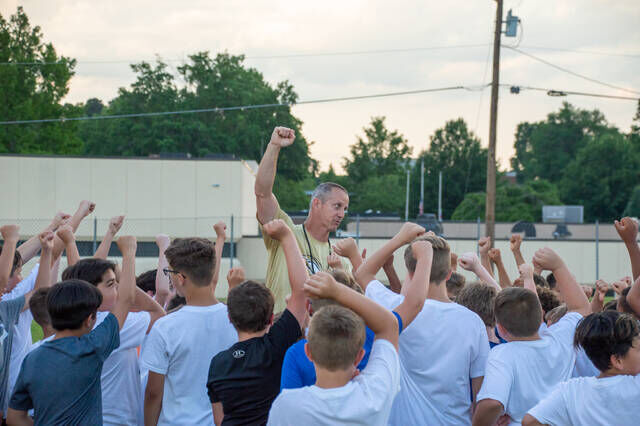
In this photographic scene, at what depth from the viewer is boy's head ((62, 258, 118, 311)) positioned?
382 cm

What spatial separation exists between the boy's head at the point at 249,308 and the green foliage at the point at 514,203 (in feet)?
177

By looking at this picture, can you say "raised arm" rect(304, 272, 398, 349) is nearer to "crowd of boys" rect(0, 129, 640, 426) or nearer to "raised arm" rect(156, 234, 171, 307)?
"crowd of boys" rect(0, 129, 640, 426)

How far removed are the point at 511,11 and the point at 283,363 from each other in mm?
21067

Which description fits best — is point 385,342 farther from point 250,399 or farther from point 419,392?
point 419,392

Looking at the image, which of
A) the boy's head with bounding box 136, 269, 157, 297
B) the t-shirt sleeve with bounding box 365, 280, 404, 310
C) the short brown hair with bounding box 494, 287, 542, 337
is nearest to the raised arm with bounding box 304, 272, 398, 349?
the t-shirt sleeve with bounding box 365, 280, 404, 310

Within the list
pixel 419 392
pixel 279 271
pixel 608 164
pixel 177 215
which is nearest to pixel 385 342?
pixel 419 392

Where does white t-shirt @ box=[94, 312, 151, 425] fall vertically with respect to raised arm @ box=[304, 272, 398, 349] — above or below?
below

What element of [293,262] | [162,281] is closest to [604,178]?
[162,281]

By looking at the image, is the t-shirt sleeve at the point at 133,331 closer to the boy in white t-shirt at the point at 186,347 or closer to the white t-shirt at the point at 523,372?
the boy in white t-shirt at the point at 186,347

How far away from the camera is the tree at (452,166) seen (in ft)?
230

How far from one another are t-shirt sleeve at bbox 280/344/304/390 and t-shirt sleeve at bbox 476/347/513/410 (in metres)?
1.10

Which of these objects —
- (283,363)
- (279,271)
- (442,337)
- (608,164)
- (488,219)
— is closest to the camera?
(283,363)

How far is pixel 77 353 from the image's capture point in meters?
3.23

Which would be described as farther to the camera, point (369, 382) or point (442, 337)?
point (442, 337)
